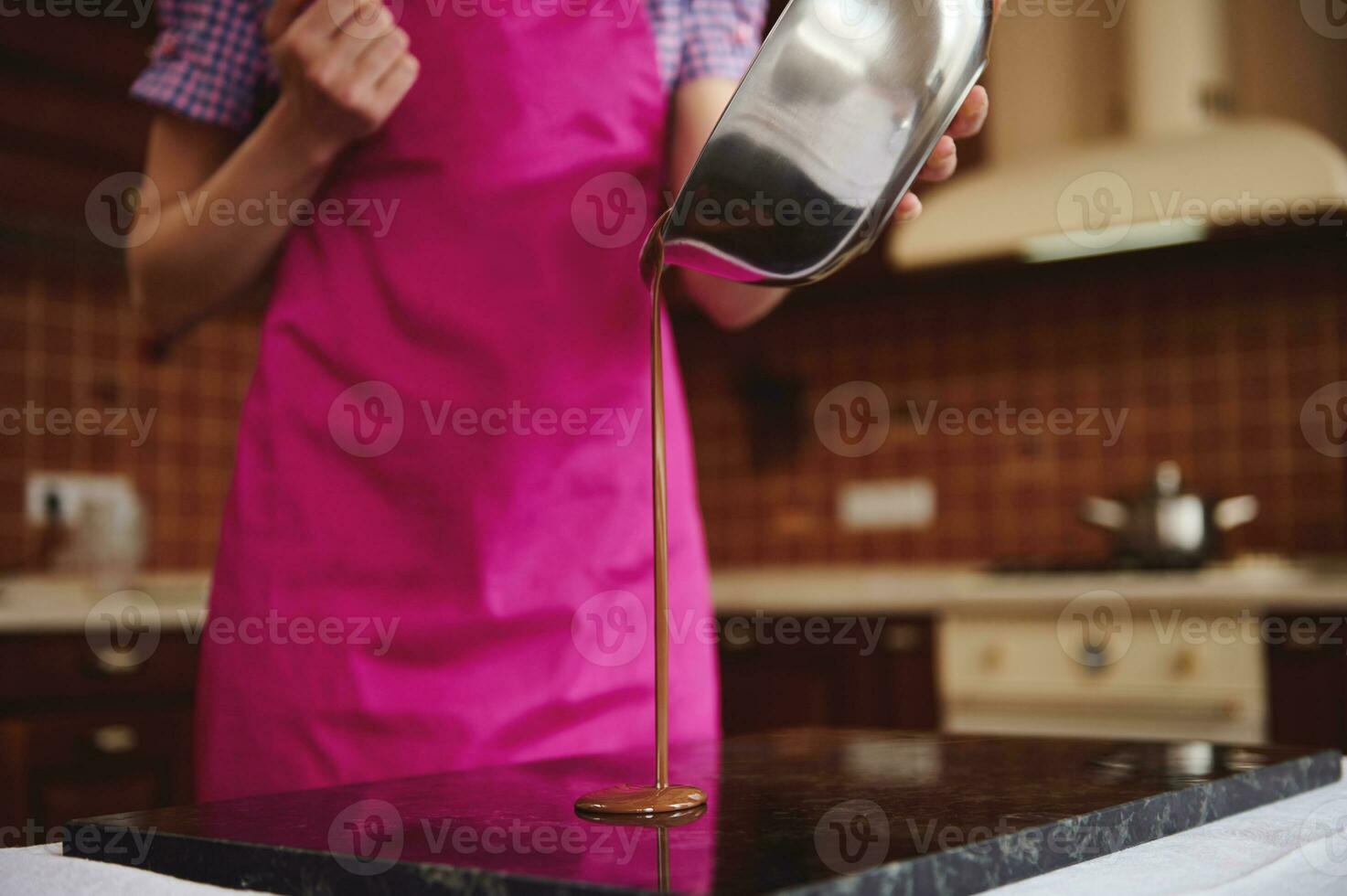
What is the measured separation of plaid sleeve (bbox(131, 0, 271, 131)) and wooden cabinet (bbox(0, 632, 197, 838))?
4.05 ft

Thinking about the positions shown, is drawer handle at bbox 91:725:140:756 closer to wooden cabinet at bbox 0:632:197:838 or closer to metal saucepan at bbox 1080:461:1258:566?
wooden cabinet at bbox 0:632:197:838

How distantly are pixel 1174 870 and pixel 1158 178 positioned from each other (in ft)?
5.62

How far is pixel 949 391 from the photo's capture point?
2.62 meters

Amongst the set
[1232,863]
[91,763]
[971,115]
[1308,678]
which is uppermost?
[971,115]

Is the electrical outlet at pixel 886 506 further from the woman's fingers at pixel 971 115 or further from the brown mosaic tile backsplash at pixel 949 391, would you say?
the woman's fingers at pixel 971 115

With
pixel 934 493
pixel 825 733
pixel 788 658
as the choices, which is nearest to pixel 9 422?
pixel 788 658

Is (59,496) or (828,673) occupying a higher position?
(59,496)

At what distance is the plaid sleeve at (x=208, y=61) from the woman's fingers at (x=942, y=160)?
1.52 ft

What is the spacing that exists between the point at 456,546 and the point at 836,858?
385mm

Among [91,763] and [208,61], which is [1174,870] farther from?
[91,763]

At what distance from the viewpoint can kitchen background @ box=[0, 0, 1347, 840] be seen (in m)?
1.85

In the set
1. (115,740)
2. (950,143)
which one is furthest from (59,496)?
(950,143)

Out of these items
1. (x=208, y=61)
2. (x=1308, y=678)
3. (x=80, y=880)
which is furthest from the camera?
(x=1308, y=678)

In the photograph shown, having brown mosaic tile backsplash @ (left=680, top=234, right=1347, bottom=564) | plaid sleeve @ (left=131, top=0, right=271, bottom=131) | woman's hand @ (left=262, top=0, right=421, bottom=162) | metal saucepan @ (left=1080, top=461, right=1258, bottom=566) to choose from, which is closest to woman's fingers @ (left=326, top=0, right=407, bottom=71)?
woman's hand @ (left=262, top=0, right=421, bottom=162)
